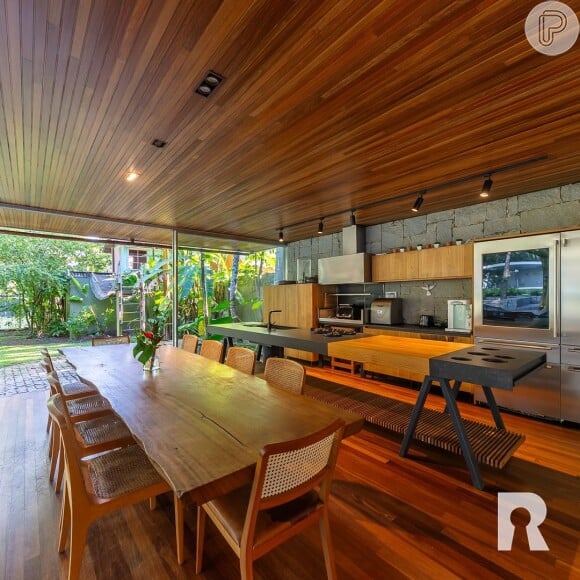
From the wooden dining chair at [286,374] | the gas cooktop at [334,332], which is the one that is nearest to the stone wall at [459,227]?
the gas cooktop at [334,332]

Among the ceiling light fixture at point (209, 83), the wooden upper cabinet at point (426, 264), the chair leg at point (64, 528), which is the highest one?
the ceiling light fixture at point (209, 83)

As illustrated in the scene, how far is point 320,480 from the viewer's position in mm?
1307

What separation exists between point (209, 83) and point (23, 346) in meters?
8.21

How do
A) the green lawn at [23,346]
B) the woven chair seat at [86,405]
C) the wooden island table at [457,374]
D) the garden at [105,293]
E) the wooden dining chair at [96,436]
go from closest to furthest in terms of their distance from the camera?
the wooden dining chair at [96,436] < the wooden island table at [457,374] < the woven chair seat at [86,405] < the green lawn at [23,346] < the garden at [105,293]

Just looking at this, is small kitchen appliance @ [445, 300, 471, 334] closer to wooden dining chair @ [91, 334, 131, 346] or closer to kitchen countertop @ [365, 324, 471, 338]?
kitchen countertop @ [365, 324, 471, 338]

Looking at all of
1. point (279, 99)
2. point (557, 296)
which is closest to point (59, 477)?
point (279, 99)

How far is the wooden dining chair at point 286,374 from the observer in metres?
2.14

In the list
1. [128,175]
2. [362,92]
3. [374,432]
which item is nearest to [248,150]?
[362,92]

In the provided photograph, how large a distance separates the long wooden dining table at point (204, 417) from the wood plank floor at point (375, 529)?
75cm

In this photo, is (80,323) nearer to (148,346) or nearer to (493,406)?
(148,346)

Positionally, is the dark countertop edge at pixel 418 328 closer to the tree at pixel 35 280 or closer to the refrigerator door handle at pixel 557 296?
the refrigerator door handle at pixel 557 296

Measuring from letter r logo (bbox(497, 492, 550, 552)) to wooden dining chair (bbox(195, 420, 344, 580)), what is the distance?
1.13m

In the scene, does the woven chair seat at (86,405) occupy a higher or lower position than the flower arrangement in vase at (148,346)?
lower

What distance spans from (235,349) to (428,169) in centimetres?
280
